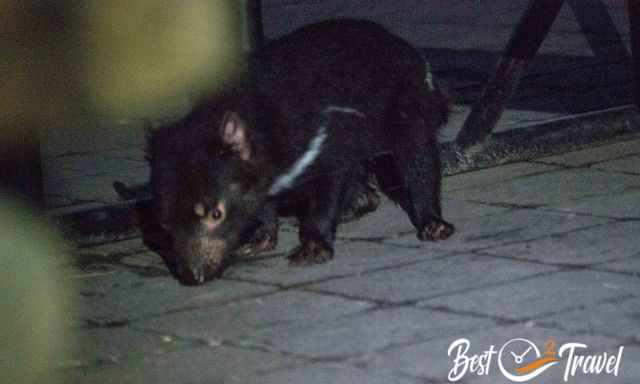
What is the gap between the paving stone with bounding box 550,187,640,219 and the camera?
23.4 ft

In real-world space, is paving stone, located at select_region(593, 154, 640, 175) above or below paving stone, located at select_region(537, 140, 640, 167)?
above

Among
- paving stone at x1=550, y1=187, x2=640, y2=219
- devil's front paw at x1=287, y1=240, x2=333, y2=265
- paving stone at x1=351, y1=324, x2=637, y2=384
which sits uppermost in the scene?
paving stone at x1=351, y1=324, x2=637, y2=384

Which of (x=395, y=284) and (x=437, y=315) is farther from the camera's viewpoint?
(x=395, y=284)

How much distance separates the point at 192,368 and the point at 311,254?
4.94ft

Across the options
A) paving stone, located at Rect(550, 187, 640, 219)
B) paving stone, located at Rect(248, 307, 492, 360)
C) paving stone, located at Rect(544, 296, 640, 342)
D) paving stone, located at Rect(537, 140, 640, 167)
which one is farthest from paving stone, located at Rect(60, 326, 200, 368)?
paving stone, located at Rect(537, 140, 640, 167)

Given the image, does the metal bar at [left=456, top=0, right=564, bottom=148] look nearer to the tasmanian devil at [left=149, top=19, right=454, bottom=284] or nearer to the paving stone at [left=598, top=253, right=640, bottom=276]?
the tasmanian devil at [left=149, top=19, right=454, bottom=284]

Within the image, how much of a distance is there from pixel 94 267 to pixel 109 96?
4.63 metres

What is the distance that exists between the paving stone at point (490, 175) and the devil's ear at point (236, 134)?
1.71 meters

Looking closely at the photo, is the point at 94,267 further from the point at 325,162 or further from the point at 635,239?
the point at 635,239

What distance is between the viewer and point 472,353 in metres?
5.15

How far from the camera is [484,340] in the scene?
5.32 m

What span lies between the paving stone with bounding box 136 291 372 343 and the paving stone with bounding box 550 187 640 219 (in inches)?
65.2

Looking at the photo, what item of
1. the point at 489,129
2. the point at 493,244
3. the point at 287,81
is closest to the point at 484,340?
the point at 493,244

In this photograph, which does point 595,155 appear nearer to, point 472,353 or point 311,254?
point 311,254
